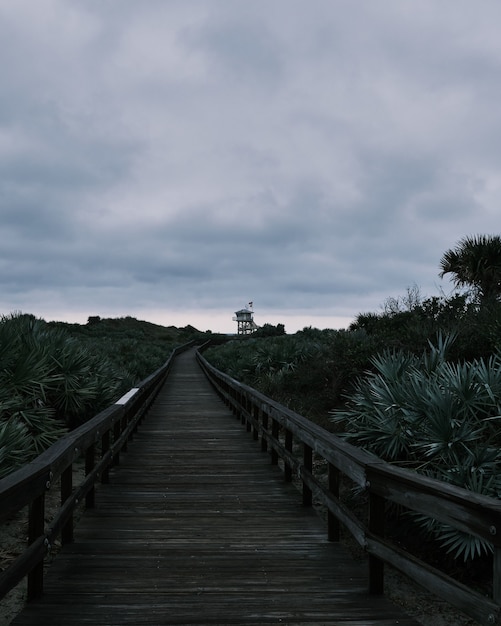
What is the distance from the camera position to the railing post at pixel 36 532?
11.3 feet

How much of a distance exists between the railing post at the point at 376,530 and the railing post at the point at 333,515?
825 mm

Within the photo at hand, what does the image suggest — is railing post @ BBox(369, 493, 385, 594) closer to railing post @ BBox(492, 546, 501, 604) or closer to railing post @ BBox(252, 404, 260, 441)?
railing post @ BBox(492, 546, 501, 604)

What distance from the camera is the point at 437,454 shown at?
16.7 feet

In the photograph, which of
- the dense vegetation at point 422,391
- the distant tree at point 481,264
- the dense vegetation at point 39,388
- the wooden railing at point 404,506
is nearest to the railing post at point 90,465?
the dense vegetation at point 39,388

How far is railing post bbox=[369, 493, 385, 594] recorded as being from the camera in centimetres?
361

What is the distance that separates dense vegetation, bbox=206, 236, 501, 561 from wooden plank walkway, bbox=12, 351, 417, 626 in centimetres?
103

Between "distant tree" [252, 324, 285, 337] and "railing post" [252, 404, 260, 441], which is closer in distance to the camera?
"railing post" [252, 404, 260, 441]

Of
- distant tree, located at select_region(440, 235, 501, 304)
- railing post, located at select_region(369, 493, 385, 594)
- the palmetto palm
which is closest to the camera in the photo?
railing post, located at select_region(369, 493, 385, 594)

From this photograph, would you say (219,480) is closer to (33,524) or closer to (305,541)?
(305,541)

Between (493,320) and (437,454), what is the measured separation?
199 inches

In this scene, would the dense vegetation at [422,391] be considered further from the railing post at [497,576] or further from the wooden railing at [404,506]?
the railing post at [497,576]

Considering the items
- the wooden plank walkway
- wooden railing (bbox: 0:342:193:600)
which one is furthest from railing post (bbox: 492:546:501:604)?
wooden railing (bbox: 0:342:193:600)

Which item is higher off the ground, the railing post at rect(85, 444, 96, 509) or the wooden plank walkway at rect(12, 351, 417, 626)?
the railing post at rect(85, 444, 96, 509)

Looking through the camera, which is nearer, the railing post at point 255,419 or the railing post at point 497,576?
the railing post at point 497,576
